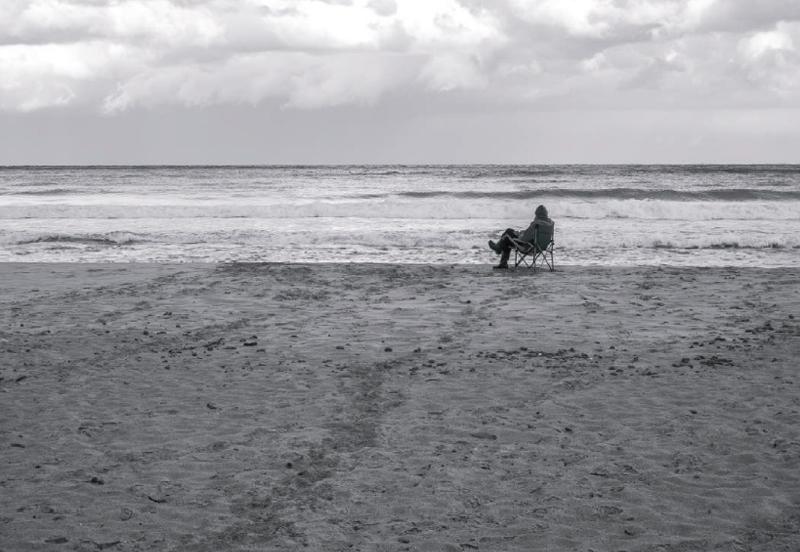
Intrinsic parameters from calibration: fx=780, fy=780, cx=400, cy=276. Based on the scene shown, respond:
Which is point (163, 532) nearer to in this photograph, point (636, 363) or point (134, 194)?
point (636, 363)

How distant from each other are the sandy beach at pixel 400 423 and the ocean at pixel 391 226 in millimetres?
6261

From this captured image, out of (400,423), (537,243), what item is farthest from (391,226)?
(400,423)

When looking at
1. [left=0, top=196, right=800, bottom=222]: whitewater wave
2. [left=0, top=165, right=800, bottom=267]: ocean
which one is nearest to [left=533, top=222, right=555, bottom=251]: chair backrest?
[left=0, top=165, right=800, bottom=267]: ocean

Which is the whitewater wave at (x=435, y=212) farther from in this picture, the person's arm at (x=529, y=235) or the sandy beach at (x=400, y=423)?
the sandy beach at (x=400, y=423)

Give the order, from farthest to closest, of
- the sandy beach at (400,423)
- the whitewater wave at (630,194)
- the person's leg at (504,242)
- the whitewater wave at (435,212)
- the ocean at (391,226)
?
the whitewater wave at (630,194) < the whitewater wave at (435,212) < the ocean at (391,226) < the person's leg at (504,242) < the sandy beach at (400,423)

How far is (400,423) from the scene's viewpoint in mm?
5641

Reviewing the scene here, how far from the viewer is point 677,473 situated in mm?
4789

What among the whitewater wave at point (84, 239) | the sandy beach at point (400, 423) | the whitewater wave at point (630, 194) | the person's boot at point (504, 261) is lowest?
the sandy beach at point (400, 423)

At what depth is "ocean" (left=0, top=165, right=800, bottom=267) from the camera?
53.8 feet

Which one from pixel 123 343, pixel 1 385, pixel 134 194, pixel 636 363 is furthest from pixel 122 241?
pixel 134 194

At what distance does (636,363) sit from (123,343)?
16.6 ft

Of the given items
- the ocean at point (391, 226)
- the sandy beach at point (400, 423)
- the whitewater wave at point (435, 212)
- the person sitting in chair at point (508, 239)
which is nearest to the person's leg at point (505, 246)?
the person sitting in chair at point (508, 239)

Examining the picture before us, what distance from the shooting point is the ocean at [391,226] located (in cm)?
1639

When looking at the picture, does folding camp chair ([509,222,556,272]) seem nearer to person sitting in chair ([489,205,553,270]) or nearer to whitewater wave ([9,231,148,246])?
person sitting in chair ([489,205,553,270])
